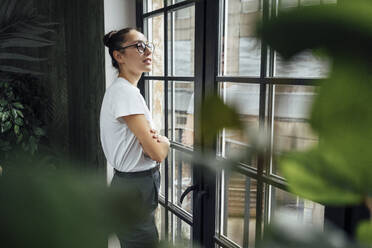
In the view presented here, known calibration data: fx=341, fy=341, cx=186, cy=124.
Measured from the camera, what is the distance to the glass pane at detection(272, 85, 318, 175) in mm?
70

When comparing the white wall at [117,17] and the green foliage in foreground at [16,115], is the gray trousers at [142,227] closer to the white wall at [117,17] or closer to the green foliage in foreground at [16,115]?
the white wall at [117,17]

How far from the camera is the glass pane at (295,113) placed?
0.23 feet

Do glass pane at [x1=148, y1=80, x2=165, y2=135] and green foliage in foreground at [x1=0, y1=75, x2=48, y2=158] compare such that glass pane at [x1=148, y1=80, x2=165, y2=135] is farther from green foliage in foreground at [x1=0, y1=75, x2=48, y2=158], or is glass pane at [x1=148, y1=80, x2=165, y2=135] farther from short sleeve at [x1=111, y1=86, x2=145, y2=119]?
short sleeve at [x1=111, y1=86, x2=145, y2=119]

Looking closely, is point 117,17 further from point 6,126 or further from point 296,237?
point 296,237

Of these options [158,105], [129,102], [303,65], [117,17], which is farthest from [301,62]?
[117,17]

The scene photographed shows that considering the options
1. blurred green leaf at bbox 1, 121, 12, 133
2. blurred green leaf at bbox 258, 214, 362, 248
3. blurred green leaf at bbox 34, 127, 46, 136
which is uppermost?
blurred green leaf at bbox 258, 214, 362, 248

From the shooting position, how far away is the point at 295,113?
74 millimetres

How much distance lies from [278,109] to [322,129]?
0.04 feet

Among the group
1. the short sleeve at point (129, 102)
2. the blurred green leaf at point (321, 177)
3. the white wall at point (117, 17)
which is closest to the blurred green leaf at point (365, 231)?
the blurred green leaf at point (321, 177)

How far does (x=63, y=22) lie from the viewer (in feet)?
0.82

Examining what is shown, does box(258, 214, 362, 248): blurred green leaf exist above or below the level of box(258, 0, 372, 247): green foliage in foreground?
below

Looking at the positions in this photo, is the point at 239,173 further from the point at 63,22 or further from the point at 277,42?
the point at 63,22

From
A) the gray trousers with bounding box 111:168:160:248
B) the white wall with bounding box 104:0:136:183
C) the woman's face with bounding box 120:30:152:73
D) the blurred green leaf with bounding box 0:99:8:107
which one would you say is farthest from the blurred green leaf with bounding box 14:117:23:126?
the gray trousers with bounding box 111:168:160:248

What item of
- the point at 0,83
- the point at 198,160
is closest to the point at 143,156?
the point at 0,83
